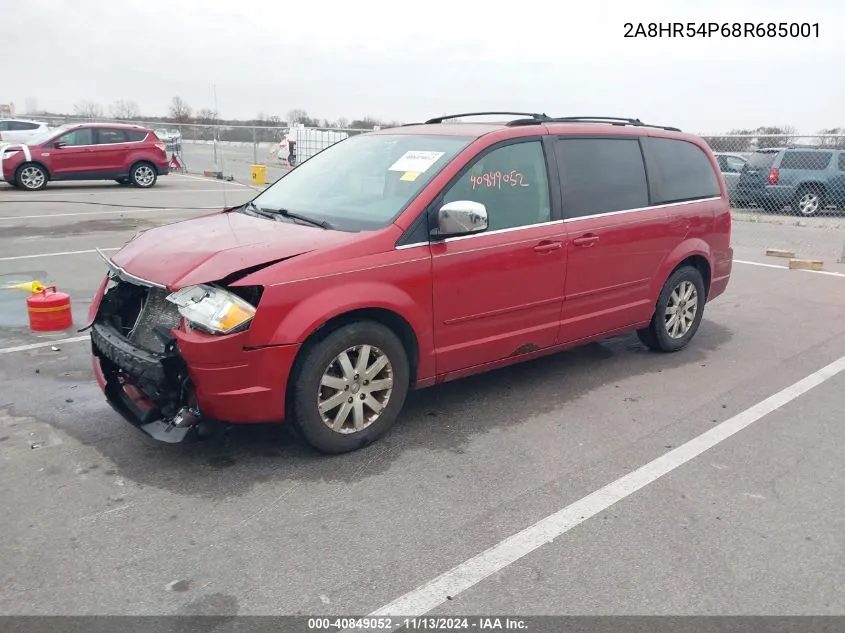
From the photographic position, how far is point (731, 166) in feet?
62.1

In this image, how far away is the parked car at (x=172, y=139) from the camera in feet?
83.1

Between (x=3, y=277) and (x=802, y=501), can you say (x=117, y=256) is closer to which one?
(x=802, y=501)

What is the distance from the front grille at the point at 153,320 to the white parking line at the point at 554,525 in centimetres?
185

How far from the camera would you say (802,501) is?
352cm

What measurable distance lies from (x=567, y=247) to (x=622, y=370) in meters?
1.31

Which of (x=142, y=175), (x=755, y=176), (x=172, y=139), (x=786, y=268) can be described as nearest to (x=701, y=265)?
(x=786, y=268)

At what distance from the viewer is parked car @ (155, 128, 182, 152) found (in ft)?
83.1

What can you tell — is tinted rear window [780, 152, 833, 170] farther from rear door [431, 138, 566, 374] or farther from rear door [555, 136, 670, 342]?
rear door [431, 138, 566, 374]

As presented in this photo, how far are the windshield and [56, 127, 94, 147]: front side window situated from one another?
1506 cm

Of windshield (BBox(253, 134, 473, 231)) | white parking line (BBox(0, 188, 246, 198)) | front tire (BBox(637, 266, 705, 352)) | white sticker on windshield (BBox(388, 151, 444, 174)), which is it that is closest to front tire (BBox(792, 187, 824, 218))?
front tire (BBox(637, 266, 705, 352))

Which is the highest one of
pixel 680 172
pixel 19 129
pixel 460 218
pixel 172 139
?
pixel 19 129

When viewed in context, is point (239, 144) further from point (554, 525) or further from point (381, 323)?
point (554, 525)

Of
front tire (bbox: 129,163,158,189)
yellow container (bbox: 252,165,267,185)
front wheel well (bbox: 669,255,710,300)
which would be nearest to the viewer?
front wheel well (bbox: 669,255,710,300)

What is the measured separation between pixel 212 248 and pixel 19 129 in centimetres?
2427
